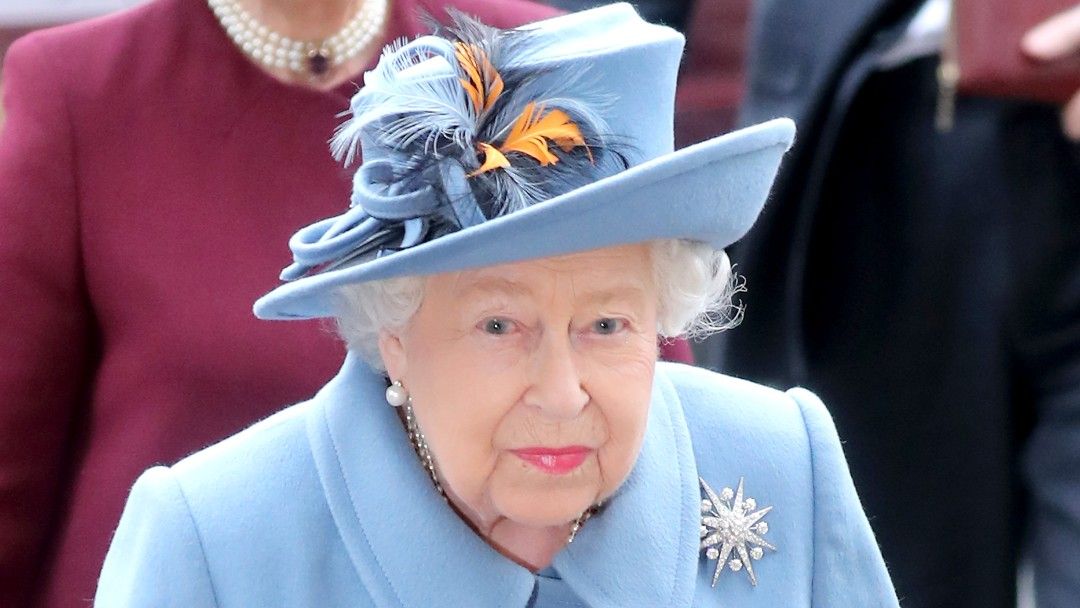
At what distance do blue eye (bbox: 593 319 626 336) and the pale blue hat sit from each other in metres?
0.10

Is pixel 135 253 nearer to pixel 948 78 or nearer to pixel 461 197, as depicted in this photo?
pixel 461 197

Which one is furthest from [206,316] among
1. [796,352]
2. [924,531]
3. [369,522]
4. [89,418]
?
[924,531]

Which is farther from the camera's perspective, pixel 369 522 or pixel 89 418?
pixel 89 418

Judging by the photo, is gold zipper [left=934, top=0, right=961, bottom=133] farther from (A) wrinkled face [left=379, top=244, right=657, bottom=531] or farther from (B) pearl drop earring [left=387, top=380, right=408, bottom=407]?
(B) pearl drop earring [left=387, top=380, right=408, bottom=407]

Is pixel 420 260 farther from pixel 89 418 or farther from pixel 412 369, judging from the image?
pixel 89 418

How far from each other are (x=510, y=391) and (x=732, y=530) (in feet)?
1.43

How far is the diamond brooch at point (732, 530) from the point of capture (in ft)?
6.77

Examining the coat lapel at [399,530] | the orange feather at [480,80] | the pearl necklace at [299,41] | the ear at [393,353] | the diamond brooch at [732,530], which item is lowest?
the coat lapel at [399,530]

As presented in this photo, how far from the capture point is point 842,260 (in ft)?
10.1

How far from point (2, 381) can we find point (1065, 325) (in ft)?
5.44

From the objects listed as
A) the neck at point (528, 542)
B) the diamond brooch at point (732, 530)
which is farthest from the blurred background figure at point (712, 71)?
the neck at point (528, 542)

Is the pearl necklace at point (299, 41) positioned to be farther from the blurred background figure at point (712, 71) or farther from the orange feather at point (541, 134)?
the blurred background figure at point (712, 71)

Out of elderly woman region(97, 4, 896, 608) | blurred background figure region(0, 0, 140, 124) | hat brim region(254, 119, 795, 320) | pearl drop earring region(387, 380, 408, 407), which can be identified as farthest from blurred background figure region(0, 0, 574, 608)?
blurred background figure region(0, 0, 140, 124)

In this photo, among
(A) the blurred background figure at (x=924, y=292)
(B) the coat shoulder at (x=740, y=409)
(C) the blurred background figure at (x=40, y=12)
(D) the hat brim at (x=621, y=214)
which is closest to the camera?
(D) the hat brim at (x=621, y=214)
